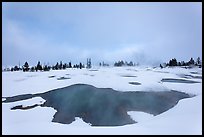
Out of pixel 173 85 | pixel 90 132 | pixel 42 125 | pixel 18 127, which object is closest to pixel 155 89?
pixel 173 85

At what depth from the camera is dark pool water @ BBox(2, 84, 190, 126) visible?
29.9 ft

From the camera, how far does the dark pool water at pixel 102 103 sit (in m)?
9.11

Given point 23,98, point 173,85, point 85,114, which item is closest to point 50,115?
point 85,114

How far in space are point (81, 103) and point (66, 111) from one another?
118 cm

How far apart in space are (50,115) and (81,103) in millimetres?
2092

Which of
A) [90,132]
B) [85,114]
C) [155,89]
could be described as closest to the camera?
[90,132]

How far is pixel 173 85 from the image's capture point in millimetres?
13922

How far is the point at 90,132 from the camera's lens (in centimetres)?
726

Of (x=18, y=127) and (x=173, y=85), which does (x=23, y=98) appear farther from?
(x=173, y=85)

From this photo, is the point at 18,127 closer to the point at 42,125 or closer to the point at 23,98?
the point at 42,125

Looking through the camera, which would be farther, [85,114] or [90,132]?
[85,114]

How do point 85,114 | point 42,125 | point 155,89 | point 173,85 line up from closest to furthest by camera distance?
point 42,125 < point 85,114 < point 155,89 < point 173,85

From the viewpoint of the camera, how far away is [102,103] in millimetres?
10750

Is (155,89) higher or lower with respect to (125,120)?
higher
